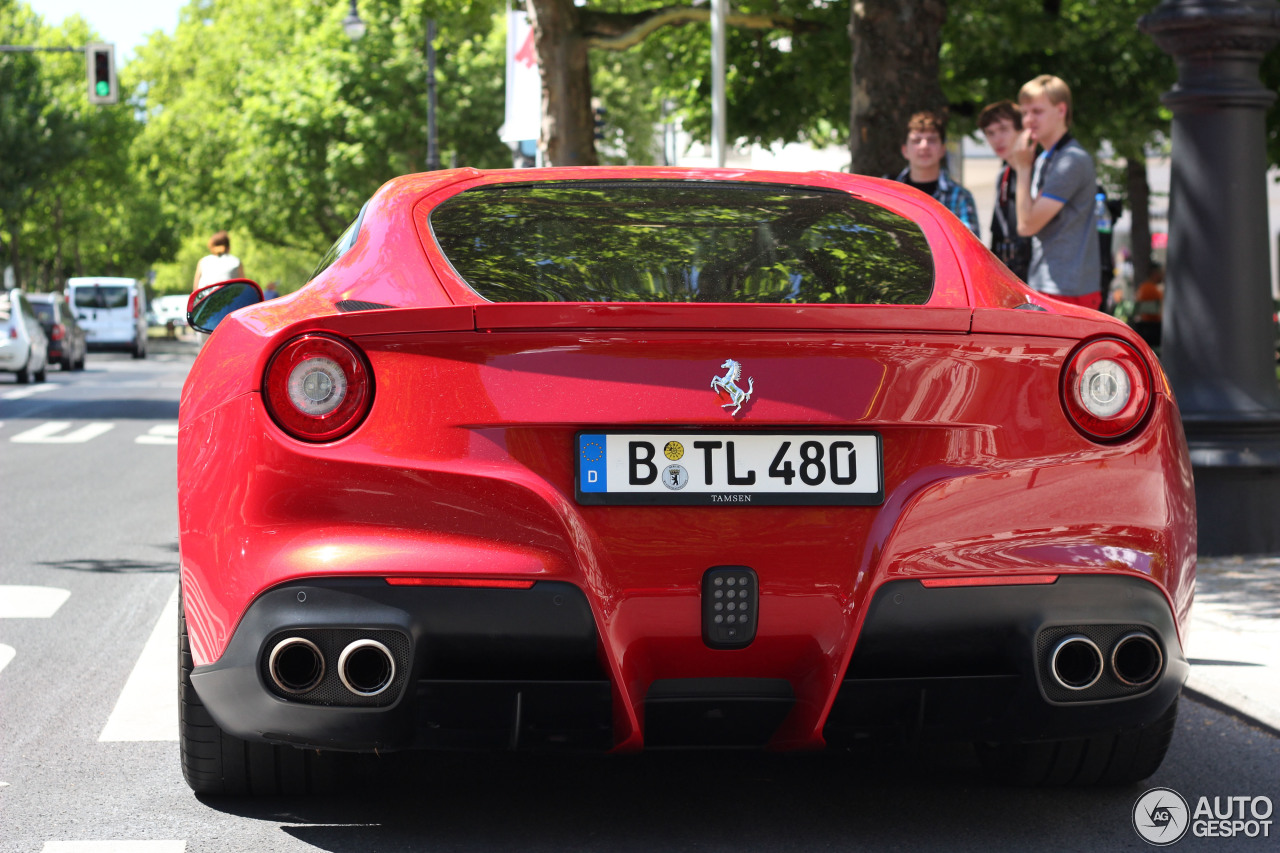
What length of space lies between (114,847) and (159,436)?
13897 millimetres

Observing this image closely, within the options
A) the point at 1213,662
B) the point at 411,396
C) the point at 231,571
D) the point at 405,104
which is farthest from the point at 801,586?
the point at 405,104

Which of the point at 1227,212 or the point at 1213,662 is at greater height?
the point at 1227,212

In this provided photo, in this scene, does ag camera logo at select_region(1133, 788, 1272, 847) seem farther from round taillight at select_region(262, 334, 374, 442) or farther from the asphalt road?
round taillight at select_region(262, 334, 374, 442)

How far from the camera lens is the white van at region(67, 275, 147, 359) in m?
48.2

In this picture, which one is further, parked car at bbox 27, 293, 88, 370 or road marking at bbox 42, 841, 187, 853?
parked car at bbox 27, 293, 88, 370

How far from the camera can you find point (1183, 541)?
370cm

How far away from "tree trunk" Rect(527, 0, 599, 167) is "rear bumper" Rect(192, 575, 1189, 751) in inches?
601

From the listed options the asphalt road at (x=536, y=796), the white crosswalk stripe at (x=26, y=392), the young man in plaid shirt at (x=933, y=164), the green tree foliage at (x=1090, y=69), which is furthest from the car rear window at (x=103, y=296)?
the asphalt road at (x=536, y=796)

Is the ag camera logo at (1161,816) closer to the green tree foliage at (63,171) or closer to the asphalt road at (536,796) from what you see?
the asphalt road at (536,796)

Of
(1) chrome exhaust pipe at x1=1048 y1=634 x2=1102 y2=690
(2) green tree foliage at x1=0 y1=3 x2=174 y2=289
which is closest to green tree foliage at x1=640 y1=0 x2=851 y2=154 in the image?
(1) chrome exhaust pipe at x1=1048 y1=634 x2=1102 y2=690

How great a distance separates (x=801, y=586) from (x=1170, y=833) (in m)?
1.13

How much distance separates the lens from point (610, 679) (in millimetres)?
3400

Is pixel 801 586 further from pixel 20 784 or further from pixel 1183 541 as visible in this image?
pixel 20 784

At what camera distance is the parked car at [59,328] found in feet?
115
